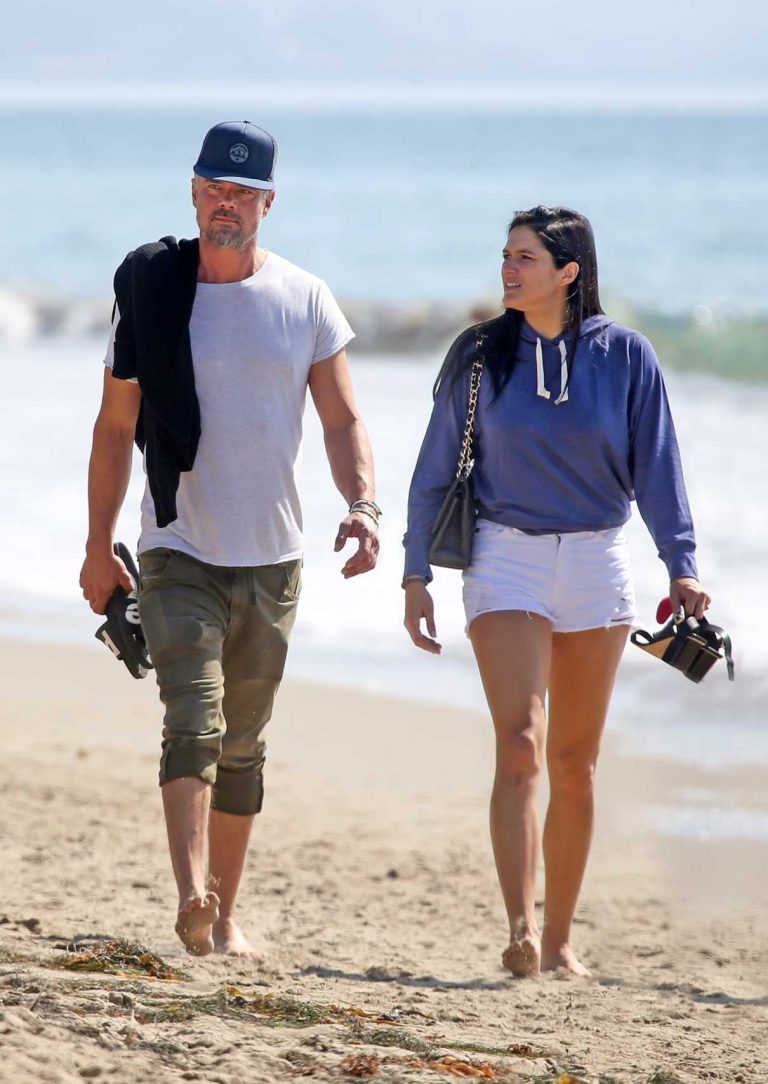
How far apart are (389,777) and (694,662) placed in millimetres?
2626

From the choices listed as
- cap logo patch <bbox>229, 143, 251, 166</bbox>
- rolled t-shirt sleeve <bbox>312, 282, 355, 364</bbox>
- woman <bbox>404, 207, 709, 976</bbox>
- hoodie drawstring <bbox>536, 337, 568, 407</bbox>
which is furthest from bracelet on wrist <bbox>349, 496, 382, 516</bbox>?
cap logo patch <bbox>229, 143, 251, 166</bbox>

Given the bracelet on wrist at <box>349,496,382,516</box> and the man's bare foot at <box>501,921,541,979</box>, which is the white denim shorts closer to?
the bracelet on wrist at <box>349,496,382,516</box>

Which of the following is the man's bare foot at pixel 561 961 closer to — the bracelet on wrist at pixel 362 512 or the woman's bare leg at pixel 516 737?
the woman's bare leg at pixel 516 737

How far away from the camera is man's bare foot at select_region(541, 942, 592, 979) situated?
4340 mm

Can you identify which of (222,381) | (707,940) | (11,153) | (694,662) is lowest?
(707,940)

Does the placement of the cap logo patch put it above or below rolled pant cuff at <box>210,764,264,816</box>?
above

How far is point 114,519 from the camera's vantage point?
13.4ft

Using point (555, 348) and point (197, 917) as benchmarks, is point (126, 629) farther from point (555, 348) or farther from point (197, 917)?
point (555, 348)

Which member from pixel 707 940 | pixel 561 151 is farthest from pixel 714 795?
pixel 561 151

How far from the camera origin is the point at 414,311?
27.2m

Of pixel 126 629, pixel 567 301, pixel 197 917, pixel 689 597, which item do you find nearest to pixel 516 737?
pixel 689 597

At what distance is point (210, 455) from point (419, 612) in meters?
0.67

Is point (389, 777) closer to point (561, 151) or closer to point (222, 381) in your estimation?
point (222, 381)

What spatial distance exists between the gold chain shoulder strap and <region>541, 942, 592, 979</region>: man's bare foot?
1313mm
